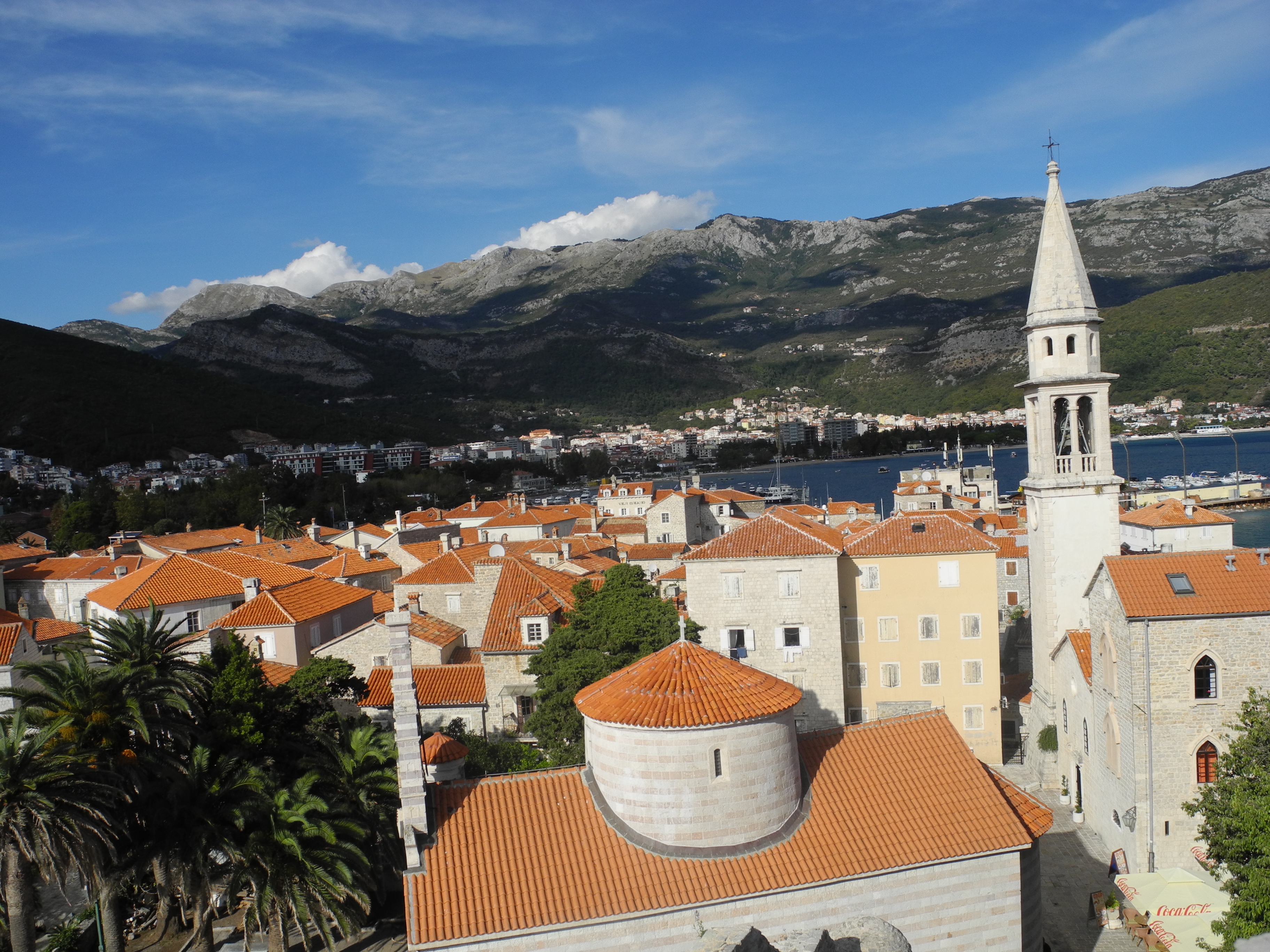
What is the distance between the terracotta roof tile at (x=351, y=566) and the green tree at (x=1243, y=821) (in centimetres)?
3556

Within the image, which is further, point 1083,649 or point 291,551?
point 291,551

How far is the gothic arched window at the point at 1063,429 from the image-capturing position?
87.4ft

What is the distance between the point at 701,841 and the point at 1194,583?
43.4 feet

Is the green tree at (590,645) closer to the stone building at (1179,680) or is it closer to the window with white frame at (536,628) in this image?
the window with white frame at (536,628)

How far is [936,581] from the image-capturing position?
97.5 ft

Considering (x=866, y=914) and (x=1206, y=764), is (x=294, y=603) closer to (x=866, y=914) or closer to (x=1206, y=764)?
(x=866, y=914)

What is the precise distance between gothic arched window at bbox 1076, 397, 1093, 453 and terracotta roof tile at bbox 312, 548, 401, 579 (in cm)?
3203

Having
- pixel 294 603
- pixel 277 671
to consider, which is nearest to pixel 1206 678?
pixel 277 671

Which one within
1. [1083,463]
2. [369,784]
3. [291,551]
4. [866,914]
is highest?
[1083,463]

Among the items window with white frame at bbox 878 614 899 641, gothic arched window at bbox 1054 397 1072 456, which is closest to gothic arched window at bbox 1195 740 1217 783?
gothic arched window at bbox 1054 397 1072 456

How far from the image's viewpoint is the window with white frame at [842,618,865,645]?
29984 mm

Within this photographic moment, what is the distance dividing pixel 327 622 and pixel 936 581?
73.1 ft

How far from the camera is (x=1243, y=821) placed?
1582 centimetres

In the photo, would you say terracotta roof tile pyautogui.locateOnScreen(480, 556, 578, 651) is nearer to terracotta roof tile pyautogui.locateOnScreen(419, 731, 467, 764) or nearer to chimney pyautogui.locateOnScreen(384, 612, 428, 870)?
terracotta roof tile pyautogui.locateOnScreen(419, 731, 467, 764)
